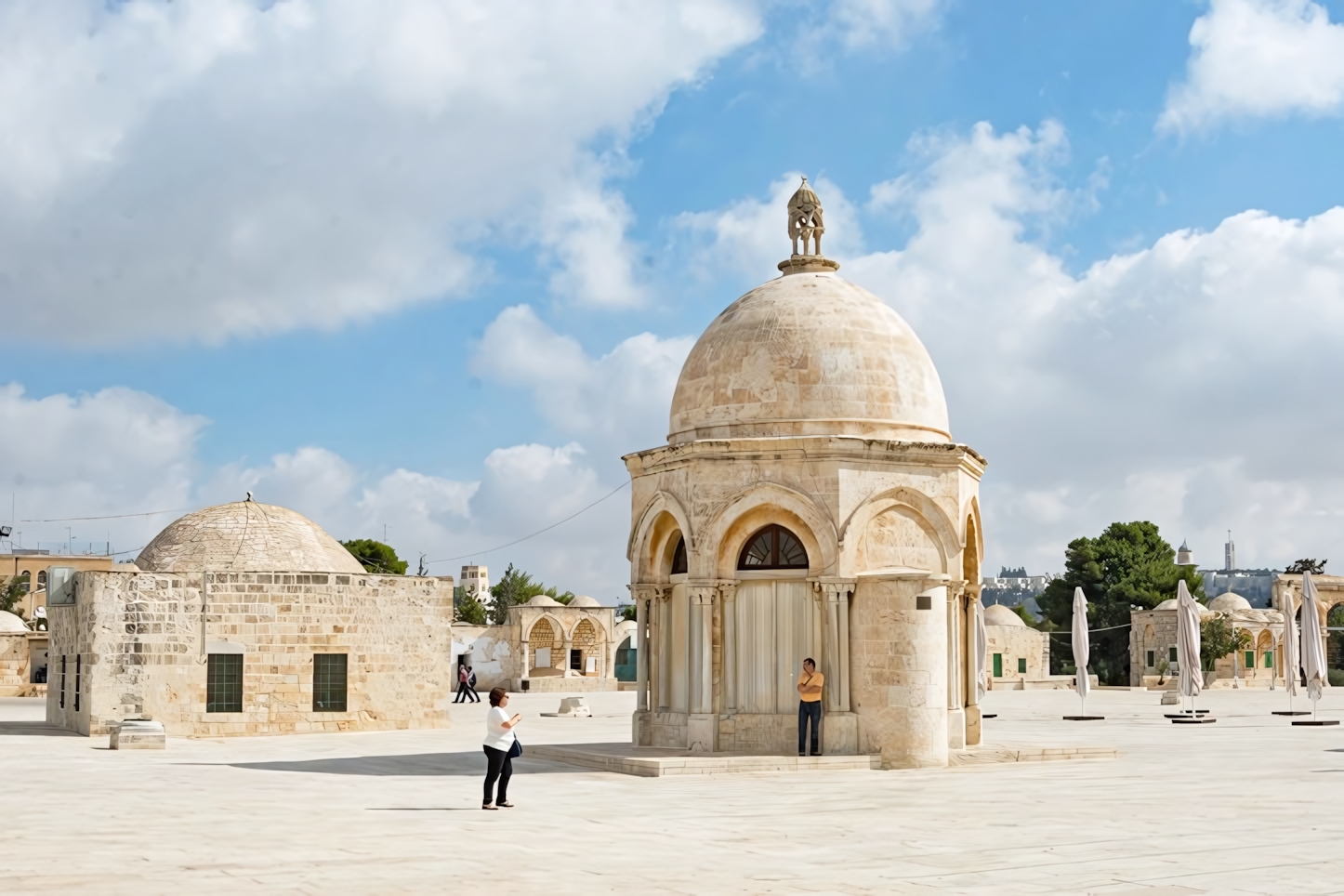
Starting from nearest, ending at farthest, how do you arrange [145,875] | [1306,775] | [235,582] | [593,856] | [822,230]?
[145,875] → [593,856] → [1306,775] → [822,230] → [235,582]

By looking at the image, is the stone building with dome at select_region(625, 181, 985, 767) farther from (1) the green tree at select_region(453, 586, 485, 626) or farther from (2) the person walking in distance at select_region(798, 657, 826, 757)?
(1) the green tree at select_region(453, 586, 485, 626)

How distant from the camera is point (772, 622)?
16438 mm

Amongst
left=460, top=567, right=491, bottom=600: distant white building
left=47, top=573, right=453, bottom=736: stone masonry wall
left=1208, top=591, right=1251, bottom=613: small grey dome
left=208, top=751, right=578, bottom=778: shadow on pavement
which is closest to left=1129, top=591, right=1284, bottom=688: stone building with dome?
left=1208, top=591, right=1251, bottom=613: small grey dome

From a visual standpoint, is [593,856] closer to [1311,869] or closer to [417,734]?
[1311,869]

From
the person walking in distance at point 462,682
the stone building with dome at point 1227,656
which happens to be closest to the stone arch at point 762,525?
the person walking in distance at point 462,682

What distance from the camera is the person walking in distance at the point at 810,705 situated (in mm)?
15430

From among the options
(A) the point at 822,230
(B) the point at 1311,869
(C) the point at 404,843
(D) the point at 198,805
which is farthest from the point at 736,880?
(A) the point at 822,230

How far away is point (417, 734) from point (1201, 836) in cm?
1439

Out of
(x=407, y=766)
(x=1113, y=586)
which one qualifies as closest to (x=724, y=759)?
(x=407, y=766)

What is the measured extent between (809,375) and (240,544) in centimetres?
1260

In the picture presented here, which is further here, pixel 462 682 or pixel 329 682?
pixel 462 682

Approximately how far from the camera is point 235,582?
21.5m

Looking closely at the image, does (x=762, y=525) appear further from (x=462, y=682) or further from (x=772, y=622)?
(x=462, y=682)

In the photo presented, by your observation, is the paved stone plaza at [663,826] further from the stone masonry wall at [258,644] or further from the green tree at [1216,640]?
the green tree at [1216,640]
